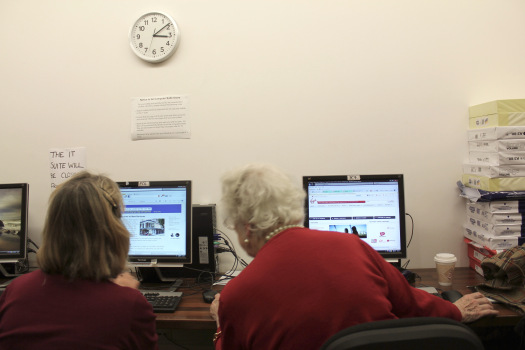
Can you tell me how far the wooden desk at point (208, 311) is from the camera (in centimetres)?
148

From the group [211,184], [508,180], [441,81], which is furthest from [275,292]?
[441,81]

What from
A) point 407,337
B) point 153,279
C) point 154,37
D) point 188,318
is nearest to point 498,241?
point 407,337

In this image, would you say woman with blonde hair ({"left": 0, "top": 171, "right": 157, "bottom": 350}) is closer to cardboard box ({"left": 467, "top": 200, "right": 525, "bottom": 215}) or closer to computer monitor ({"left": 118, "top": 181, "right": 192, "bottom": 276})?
computer monitor ({"left": 118, "top": 181, "right": 192, "bottom": 276})

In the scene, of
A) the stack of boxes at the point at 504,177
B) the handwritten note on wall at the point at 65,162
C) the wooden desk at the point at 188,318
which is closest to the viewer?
the wooden desk at the point at 188,318

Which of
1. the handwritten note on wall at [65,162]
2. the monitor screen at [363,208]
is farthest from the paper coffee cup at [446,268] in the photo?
the handwritten note on wall at [65,162]

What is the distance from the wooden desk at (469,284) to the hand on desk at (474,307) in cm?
3

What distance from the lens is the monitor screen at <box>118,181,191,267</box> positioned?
6.33 feet

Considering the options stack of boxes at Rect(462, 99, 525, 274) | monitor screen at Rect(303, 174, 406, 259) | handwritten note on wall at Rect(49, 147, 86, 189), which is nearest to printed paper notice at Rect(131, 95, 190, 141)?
handwritten note on wall at Rect(49, 147, 86, 189)

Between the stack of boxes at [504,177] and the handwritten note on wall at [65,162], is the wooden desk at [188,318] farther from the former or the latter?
the stack of boxes at [504,177]

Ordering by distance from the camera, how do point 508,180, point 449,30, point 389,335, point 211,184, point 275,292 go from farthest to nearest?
1. point 211,184
2. point 449,30
3. point 508,180
4. point 275,292
5. point 389,335

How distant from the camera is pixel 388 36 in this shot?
211 centimetres

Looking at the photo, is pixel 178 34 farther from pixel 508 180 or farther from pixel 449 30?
pixel 508 180

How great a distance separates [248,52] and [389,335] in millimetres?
1748

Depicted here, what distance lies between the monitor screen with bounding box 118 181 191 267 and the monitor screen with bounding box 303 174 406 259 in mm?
613
